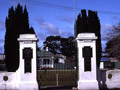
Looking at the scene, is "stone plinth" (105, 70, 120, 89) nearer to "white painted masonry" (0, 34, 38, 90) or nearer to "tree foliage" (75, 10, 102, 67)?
"white painted masonry" (0, 34, 38, 90)

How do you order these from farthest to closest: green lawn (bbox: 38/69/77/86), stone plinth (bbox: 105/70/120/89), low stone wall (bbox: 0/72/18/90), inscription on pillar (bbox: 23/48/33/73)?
Result: green lawn (bbox: 38/69/77/86)
stone plinth (bbox: 105/70/120/89)
low stone wall (bbox: 0/72/18/90)
inscription on pillar (bbox: 23/48/33/73)

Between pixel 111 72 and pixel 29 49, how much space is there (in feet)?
17.4

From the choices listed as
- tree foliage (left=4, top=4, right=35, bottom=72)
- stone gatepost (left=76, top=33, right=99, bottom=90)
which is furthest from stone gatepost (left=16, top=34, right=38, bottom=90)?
tree foliage (left=4, top=4, right=35, bottom=72)

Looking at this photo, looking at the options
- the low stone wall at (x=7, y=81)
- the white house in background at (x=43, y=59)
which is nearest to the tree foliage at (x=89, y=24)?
the white house in background at (x=43, y=59)

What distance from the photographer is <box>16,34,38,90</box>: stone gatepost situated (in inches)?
592

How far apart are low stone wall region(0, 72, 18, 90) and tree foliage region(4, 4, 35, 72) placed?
896 centimetres

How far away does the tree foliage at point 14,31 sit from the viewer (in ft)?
82.1

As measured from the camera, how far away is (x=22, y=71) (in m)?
15.1

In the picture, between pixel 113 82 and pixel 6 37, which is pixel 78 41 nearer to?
pixel 113 82

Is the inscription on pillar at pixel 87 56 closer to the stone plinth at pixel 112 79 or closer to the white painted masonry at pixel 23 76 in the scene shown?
the stone plinth at pixel 112 79

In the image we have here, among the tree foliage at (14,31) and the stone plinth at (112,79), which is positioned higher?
the tree foliage at (14,31)

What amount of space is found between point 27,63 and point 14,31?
1142 cm

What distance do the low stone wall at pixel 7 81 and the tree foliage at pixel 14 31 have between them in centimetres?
896

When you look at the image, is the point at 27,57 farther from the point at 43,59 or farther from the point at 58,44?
the point at 58,44
